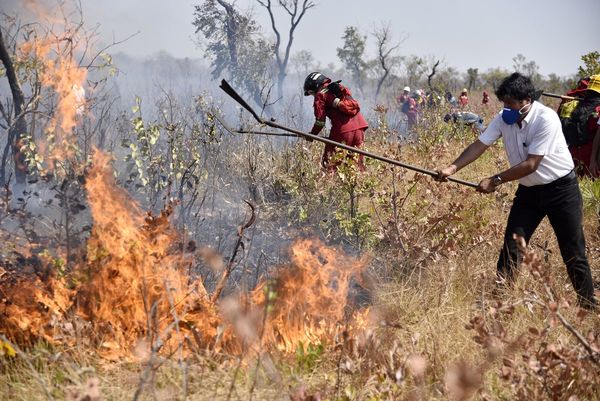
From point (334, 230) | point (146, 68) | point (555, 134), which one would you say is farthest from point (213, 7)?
point (555, 134)

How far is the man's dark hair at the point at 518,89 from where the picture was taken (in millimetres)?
3229

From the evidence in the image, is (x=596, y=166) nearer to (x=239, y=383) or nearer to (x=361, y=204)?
(x=361, y=204)

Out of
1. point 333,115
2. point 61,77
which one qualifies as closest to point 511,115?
point 333,115

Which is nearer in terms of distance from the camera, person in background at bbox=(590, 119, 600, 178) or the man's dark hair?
the man's dark hair

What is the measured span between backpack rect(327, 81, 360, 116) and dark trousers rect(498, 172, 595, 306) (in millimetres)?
2376

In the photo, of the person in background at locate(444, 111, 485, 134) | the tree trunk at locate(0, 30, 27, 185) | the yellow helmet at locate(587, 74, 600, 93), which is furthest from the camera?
the person in background at locate(444, 111, 485, 134)

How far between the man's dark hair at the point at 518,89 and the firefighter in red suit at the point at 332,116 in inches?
87.9

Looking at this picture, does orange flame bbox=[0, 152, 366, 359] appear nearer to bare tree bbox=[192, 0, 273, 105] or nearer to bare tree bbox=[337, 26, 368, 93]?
bare tree bbox=[192, 0, 273, 105]

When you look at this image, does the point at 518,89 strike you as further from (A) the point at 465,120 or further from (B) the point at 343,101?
(A) the point at 465,120

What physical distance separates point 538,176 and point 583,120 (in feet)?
7.73

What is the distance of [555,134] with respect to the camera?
3.27 m

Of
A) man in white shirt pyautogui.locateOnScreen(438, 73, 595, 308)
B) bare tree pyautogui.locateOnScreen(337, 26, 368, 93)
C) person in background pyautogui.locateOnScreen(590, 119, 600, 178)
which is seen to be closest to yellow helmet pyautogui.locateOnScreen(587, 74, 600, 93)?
person in background pyautogui.locateOnScreen(590, 119, 600, 178)

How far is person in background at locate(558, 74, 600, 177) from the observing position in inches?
203

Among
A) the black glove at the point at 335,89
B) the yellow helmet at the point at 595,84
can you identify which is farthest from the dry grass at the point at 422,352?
the yellow helmet at the point at 595,84
